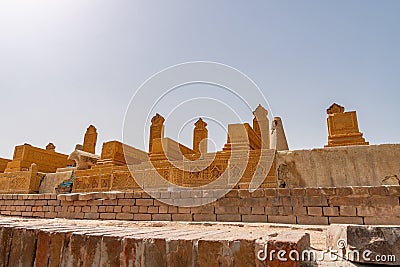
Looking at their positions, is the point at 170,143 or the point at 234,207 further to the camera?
the point at 170,143

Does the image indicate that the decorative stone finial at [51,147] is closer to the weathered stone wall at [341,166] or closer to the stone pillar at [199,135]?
the stone pillar at [199,135]

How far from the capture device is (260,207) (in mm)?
5352

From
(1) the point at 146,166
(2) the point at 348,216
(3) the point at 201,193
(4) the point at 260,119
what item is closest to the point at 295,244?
(2) the point at 348,216

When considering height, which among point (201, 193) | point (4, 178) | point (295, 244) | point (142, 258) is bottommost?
point (142, 258)

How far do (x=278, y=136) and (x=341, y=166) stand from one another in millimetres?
3061

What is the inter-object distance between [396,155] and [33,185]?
1596 cm

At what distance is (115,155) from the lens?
500 inches

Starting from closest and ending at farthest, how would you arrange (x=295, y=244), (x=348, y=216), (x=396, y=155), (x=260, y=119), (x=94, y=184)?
(x=295, y=244) → (x=348, y=216) → (x=396, y=155) → (x=94, y=184) → (x=260, y=119)

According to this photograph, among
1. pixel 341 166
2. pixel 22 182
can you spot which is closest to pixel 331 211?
pixel 341 166

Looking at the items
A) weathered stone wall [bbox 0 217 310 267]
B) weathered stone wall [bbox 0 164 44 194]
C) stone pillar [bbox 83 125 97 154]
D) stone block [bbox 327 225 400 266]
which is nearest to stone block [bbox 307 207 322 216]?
stone block [bbox 327 225 400 266]

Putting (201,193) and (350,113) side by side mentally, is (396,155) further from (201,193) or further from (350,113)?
(201,193)

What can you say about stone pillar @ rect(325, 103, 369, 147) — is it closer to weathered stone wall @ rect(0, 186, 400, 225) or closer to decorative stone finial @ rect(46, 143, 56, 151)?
weathered stone wall @ rect(0, 186, 400, 225)

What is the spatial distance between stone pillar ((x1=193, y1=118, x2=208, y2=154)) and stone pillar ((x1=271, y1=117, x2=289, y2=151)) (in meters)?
4.55

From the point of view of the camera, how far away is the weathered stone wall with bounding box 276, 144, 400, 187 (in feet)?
25.2
